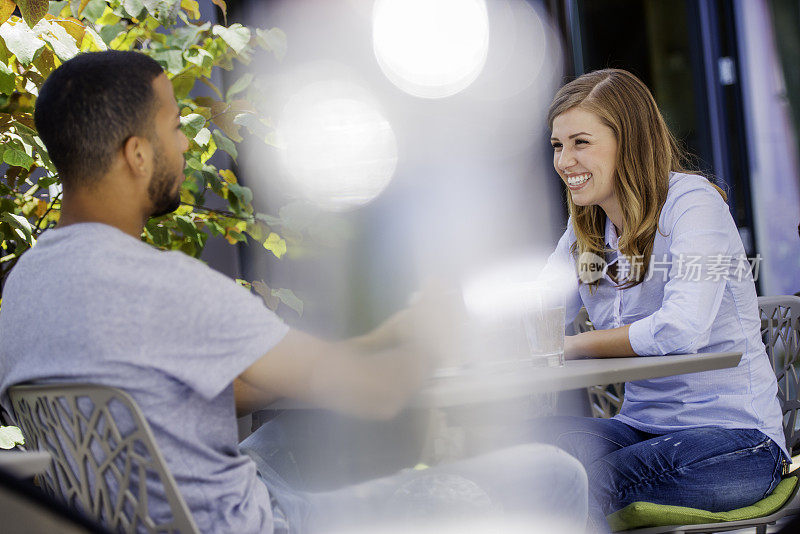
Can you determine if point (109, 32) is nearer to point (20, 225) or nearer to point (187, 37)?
point (187, 37)

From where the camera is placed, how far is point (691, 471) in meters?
1.44

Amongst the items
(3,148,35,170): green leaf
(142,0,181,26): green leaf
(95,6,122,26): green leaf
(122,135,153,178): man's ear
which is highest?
(95,6,122,26): green leaf

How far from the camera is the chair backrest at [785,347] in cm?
190

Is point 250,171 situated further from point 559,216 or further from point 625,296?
point 625,296

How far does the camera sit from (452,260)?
12.8 feet

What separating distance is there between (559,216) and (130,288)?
9.82ft

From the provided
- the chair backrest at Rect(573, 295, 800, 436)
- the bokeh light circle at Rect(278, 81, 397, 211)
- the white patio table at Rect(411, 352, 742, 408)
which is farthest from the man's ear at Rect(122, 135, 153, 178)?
the bokeh light circle at Rect(278, 81, 397, 211)

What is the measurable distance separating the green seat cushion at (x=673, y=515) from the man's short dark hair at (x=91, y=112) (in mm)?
1057

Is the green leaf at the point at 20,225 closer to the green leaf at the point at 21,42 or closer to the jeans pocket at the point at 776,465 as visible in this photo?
the green leaf at the point at 21,42

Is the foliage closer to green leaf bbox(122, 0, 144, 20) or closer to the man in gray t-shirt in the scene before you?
green leaf bbox(122, 0, 144, 20)

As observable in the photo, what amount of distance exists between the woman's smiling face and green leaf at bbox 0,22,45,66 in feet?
3.88

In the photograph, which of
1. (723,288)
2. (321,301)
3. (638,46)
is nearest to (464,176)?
(321,301)

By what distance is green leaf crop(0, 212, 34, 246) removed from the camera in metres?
1.63

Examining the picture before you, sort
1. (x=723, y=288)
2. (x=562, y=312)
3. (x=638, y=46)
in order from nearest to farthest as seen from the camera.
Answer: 1. (x=562, y=312)
2. (x=723, y=288)
3. (x=638, y=46)
